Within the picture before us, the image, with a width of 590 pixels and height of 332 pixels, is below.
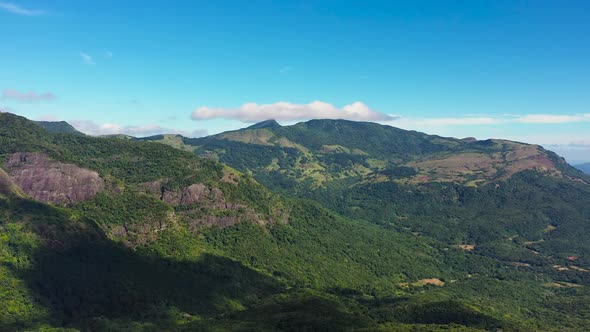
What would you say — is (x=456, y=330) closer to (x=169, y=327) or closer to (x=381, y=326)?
(x=381, y=326)

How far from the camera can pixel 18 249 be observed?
199750mm

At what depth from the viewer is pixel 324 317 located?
19300 cm

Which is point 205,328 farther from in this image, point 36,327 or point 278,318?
point 36,327

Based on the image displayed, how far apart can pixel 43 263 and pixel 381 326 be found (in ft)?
515

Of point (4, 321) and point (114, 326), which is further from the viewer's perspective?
point (114, 326)

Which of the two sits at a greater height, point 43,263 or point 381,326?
point 43,263

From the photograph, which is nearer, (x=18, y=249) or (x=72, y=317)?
(x=72, y=317)

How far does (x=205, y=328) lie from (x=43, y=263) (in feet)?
277

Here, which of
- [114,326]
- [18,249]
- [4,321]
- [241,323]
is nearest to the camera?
[4,321]

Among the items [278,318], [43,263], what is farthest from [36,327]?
[278,318]

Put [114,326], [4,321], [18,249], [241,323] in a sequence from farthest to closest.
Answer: [18,249], [241,323], [114,326], [4,321]

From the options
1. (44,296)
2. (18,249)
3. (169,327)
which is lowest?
(169,327)

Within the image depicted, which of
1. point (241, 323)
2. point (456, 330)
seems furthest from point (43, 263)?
point (456, 330)

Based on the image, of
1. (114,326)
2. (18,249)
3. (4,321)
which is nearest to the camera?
(4,321)
